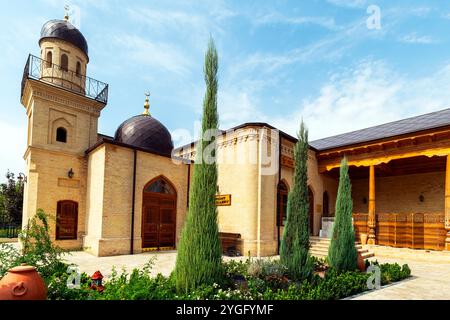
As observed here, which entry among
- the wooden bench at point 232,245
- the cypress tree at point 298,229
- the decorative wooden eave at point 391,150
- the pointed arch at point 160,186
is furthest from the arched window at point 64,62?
the decorative wooden eave at point 391,150

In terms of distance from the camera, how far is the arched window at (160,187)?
13.4 meters

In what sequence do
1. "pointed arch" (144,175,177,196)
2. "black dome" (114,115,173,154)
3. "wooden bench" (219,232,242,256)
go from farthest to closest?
"black dome" (114,115,173,154) → "pointed arch" (144,175,177,196) → "wooden bench" (219,232,242,256)

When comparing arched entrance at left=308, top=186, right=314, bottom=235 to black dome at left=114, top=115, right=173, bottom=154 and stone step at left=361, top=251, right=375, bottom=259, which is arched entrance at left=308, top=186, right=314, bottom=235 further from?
black dome at left=114, top=115, right=173, bottom=154

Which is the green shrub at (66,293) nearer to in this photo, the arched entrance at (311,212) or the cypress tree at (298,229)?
the cypress tree at (298,229)

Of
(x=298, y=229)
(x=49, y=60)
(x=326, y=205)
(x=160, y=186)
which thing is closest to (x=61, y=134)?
(x=49, y=60)

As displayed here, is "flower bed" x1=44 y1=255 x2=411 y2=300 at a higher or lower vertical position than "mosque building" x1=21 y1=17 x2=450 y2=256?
lower

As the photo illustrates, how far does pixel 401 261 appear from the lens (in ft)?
40.0

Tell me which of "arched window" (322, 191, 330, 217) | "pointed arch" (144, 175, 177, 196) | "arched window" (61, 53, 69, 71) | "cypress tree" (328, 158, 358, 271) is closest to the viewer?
"cypress tree" (328, 158, 358, 271)

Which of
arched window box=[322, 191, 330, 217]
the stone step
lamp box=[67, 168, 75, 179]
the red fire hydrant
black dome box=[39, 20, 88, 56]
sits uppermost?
black dome box=[39, 20, 88, 56]

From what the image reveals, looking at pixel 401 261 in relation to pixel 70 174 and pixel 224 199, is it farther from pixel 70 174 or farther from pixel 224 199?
pixel 70 174

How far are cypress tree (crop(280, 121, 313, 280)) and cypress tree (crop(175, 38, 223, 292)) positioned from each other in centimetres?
222

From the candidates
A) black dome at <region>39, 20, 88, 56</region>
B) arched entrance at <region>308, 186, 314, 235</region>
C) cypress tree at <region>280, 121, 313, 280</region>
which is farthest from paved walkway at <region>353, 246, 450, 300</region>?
black dome at <region>39, 20, 88, 56</region>

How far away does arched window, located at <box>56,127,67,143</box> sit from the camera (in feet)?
44.0

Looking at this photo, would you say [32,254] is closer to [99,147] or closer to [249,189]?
[99,147]
